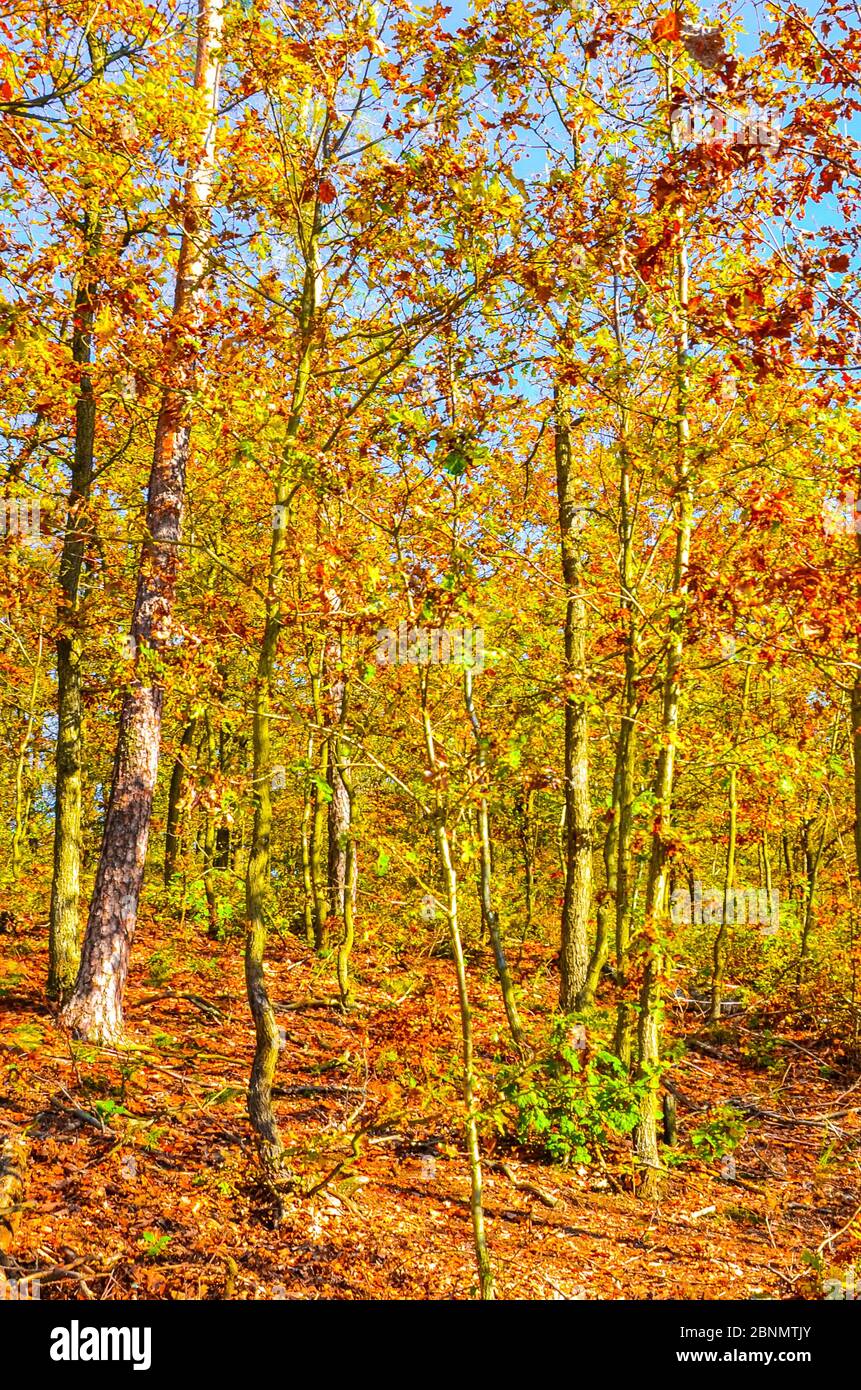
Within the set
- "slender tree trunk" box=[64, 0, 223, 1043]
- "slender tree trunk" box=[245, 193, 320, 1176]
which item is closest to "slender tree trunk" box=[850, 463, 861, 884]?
"slender tree trunk" box=[245, 193, 320, 1176]

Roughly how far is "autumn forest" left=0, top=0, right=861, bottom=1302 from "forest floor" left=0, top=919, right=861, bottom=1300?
0.05m

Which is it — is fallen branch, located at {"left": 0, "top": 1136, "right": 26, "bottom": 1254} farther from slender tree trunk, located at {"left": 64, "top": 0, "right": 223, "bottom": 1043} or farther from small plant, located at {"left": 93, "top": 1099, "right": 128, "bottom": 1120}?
slender tree trunk, located at {"left": 64, "top": 0, "right": 223, "bottom": 1043}

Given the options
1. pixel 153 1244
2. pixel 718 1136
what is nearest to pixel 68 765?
pixel 153 1244

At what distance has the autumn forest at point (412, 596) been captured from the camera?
517 cm

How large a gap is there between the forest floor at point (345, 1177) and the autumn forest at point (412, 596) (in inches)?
1.8

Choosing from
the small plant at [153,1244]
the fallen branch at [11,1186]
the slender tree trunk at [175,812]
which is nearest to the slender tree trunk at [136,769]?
the fallen branch at [11,1186]

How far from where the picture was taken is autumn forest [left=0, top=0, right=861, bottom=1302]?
517cm

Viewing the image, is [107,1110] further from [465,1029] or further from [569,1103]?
[569,1103]

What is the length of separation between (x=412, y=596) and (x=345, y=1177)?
15.2 ft

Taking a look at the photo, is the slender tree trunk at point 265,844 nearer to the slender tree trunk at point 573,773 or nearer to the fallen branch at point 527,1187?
the fallen branch at point 527,1187

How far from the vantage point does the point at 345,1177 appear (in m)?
6.76

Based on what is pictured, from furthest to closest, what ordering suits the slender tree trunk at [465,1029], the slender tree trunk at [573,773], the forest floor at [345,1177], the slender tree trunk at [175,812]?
the slender tree trunk at [175,812] < the slender tree trunk at [573,773] < the forest floor at [345,1177] < the slender tree trunk at [465,1029]
